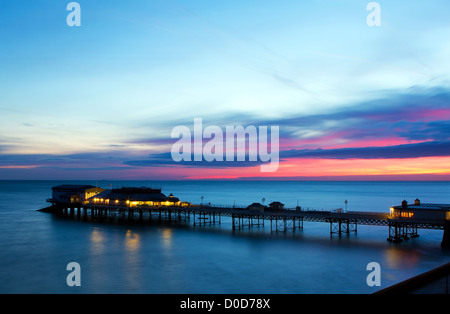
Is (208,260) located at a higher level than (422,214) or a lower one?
lower

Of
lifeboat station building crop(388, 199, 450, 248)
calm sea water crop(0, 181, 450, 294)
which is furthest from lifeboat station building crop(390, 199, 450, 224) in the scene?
calm sea water crop(0, 181, 450, 294)

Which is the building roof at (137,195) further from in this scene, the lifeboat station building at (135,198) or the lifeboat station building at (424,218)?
the lifeboat station building at (424,218)

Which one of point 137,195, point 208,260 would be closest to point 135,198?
point 137,195

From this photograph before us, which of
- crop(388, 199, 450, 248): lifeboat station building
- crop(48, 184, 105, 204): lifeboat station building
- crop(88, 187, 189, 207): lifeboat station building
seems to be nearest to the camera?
crop(388, 199, 450, 248): lifeboat station building

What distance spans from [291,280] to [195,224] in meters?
53.1

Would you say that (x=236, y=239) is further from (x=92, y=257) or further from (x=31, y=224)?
(x=31, y=224)

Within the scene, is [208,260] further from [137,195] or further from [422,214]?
[137,195]

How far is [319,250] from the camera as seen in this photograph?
59.1m

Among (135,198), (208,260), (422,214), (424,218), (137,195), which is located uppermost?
(137,195)

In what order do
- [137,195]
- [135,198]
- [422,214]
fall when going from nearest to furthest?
[422,214]
[135,198]
[137,195]

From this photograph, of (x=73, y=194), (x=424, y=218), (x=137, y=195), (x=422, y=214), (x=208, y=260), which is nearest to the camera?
(x=208, y=260)

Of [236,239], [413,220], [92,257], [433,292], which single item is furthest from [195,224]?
[433,292]

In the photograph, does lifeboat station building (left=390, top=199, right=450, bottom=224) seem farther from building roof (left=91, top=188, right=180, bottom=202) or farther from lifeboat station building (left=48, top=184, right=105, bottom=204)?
lifeboat station building (left=48, top=184, right=105, bottom=204)

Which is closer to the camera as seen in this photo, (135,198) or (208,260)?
(208,260)
